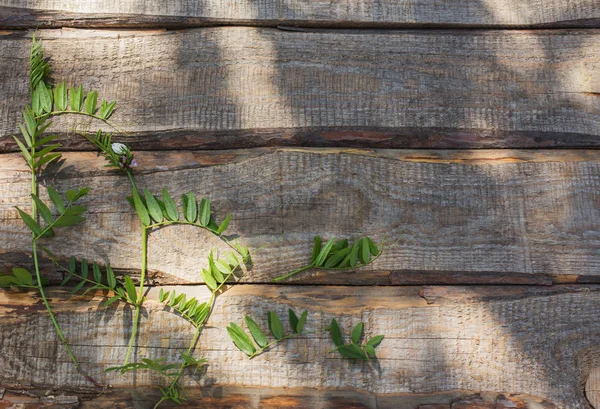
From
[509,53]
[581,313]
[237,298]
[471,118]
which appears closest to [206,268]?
[237,298]

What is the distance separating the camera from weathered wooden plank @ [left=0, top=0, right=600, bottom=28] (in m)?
1.61

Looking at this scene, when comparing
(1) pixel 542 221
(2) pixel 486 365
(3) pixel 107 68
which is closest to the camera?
(2) pixel 486 365

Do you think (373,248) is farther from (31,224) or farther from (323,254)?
(31,224)

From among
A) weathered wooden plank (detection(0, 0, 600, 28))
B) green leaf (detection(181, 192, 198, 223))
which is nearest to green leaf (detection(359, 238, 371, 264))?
green leaf (detection(181, 192, 198, 223))

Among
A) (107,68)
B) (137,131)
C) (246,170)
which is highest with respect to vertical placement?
(107,68)

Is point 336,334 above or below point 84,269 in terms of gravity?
below

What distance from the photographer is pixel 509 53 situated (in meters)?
1.61

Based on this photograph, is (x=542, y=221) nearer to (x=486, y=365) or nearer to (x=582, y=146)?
(x=582, y=146)

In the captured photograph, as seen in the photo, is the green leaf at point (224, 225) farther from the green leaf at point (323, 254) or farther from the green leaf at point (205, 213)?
the green leaf at point (323, 254)

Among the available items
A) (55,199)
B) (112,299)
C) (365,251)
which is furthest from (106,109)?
(365,251)

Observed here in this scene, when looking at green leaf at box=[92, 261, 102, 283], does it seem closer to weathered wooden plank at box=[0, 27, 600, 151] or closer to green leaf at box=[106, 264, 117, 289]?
green leaf at box=[106, 264, 117, 289]

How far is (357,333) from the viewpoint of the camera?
4.39ft

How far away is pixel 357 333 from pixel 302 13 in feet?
2.82

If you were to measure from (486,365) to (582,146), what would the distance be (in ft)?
2.02
